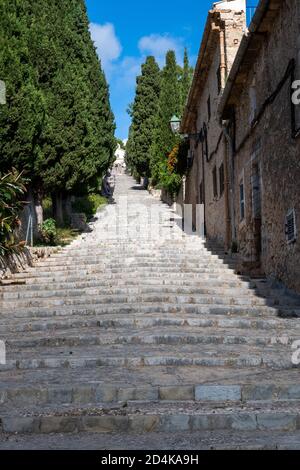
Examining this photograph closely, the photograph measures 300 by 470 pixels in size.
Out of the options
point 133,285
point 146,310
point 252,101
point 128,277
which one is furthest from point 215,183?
point 146,310

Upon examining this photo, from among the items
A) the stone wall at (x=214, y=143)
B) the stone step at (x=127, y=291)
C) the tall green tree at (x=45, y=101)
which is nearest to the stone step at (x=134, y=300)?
the stone step at (x=127, y=291)

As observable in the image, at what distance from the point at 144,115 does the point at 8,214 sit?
114ft

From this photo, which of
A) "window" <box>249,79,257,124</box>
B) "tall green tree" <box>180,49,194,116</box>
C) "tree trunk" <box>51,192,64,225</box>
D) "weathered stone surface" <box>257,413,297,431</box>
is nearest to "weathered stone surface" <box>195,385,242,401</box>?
"weathered stone surface" <box>257,413,297,431</box>

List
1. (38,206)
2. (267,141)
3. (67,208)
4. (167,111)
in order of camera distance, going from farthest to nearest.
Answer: (167,111) → (67,208) → (38,206) → (267,141)

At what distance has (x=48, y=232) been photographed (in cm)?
1830

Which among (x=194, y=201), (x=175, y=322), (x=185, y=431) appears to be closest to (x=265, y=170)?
(x=175, y=322)

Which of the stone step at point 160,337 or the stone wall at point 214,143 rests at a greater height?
the stone wall at point 214,143

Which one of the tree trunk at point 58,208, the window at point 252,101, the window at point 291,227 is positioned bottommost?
the window at point 291,227

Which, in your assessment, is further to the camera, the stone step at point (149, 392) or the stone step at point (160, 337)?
the stone step at point (160, 337)

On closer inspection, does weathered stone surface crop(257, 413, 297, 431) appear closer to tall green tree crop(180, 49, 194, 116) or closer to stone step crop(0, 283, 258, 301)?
stone step crop(0, 283, 258, 301)

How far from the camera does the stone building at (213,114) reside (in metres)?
16.2

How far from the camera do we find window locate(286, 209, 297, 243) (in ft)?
32.9

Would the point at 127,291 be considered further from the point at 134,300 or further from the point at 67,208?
the point at 67,208

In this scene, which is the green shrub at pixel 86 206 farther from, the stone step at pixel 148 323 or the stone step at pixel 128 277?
the stone step at pixel 148 323
